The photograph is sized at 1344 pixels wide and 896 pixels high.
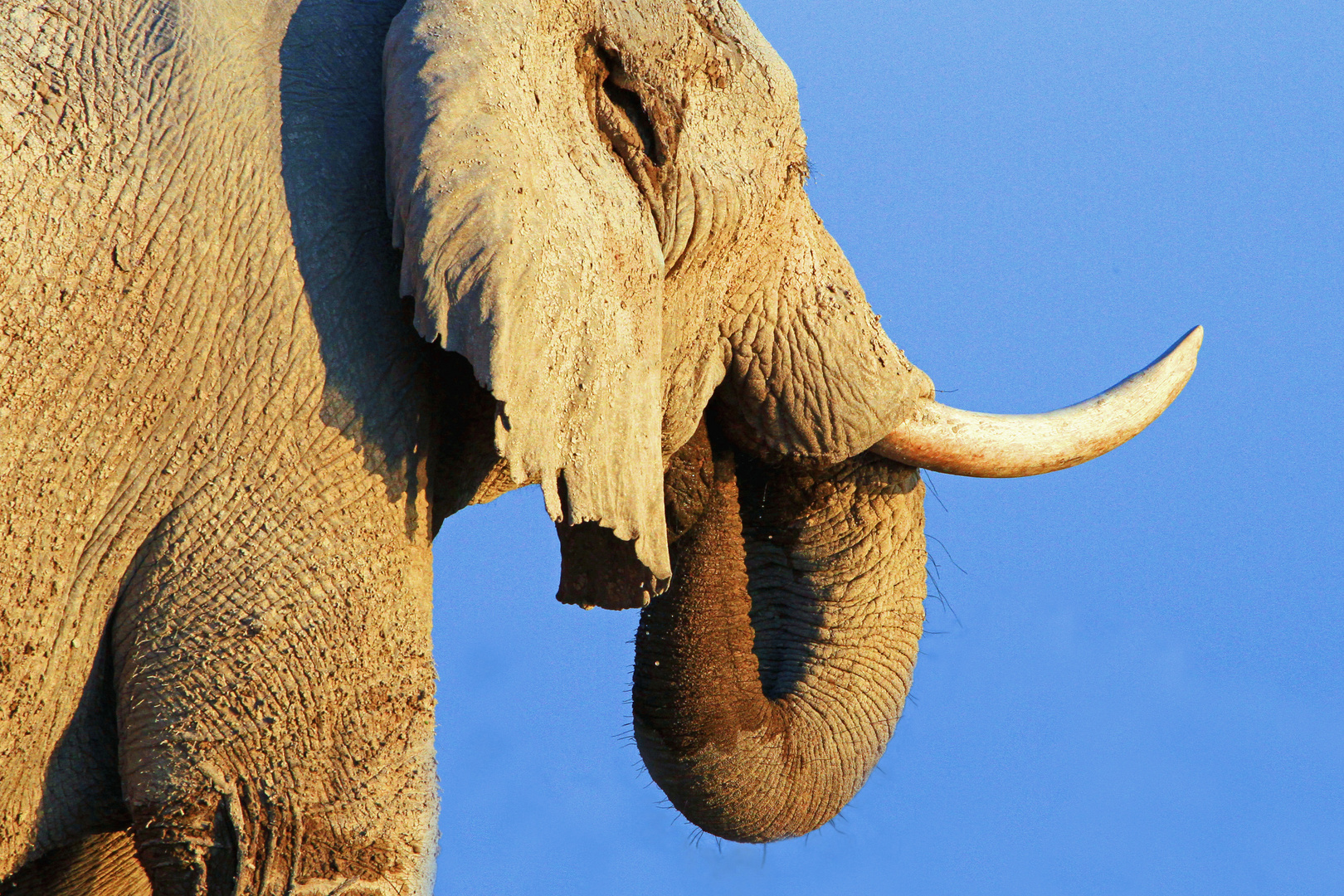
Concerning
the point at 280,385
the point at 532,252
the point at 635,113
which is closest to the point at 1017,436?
the point at 635,113

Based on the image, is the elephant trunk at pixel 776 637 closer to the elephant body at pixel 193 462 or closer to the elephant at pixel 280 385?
the elephant at pixel 280 385

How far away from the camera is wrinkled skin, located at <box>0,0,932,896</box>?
62.4 inches

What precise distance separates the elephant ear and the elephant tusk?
0.68 m

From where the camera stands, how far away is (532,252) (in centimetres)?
164

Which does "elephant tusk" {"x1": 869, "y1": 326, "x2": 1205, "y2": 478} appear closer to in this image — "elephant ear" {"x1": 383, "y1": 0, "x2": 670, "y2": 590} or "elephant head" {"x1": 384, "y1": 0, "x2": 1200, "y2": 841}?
"elephant head" {"x1": 384, "y1": 0, "x2": 1200, "y2": 841}

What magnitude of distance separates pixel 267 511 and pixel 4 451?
0.88ft

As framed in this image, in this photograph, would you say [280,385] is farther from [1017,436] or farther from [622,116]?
[1017,436]

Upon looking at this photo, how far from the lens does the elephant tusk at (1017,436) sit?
2424 mm

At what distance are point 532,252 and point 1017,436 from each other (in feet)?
3.57

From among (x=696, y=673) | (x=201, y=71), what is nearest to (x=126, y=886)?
(x=696, y=673)

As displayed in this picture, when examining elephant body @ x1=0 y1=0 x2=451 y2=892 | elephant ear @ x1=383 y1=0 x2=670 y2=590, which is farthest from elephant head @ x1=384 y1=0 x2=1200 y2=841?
elephant body @ x1=0 y1=0 x2=451 y2=892

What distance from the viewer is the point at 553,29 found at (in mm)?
1825

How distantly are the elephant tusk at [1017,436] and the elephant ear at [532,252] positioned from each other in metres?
0.68

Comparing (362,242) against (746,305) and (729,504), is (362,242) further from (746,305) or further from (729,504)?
(729,504)
